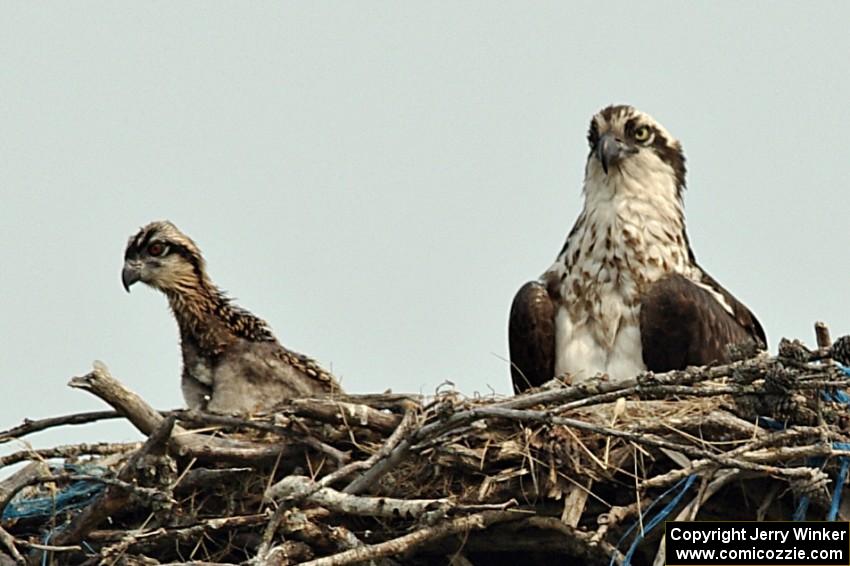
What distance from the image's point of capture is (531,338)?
8844mm

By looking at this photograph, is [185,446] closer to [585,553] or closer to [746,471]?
[585,553]

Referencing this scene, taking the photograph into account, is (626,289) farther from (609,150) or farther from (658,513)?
(658,513)

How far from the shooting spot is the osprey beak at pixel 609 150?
361 inches

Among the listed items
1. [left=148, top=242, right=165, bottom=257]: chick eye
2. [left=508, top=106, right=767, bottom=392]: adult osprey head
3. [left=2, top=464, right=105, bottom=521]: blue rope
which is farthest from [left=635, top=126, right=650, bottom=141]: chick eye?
[left=2, top=464, right=105, bottom=521]: blue rope

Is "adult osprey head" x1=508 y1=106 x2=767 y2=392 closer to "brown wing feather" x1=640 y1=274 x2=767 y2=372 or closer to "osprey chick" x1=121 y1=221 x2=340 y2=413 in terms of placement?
"brown wing feather" x1=640 y1=274 x2=767 y2=372

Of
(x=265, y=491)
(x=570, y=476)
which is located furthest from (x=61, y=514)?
(x=570, y=476)

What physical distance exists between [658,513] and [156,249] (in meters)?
3.62

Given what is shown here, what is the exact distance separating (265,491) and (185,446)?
38 cm

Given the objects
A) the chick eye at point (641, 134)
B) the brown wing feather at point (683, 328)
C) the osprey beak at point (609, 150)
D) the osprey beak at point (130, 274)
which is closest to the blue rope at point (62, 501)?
the osprey beak at point (130, 274)

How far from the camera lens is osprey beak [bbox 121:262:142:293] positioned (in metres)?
9.41

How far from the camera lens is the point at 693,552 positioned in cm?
680

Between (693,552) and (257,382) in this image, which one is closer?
(693,552)

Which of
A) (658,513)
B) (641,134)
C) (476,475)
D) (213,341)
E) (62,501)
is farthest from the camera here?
(641,134)

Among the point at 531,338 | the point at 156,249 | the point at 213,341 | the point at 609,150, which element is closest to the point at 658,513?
the point at 531,338
